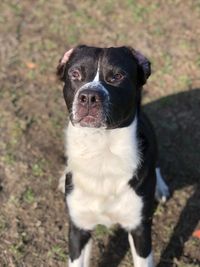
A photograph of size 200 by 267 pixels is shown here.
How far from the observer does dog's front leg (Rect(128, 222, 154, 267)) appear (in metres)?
4.02

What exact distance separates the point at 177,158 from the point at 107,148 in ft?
5.21

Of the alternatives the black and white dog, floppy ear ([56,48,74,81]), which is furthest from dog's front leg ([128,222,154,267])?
floppy ear ([56,48,74,81])

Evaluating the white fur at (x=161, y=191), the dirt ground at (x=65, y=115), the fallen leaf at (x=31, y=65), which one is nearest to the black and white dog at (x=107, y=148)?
the dirt ground at (x=65, y=115)

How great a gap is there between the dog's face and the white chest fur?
0.17 m

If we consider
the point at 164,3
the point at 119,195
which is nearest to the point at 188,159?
the point at 119,195

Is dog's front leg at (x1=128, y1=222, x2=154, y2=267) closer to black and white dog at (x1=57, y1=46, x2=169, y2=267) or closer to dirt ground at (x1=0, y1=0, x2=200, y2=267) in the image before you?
black and white dog at (x1=57, y1=46, x2=169, y2=267)

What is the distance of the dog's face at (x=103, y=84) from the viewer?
345 cm

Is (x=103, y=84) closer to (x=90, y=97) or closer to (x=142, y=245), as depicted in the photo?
(x=90, y=97)

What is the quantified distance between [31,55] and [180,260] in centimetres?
324

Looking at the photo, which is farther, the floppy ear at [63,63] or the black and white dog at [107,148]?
the floppy ear at [63,63]

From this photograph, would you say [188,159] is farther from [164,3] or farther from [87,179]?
[164,3]

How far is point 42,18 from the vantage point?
282 inches

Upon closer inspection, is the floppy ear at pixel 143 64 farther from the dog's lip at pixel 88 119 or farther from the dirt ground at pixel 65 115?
the dirt ground at pixel 65 115

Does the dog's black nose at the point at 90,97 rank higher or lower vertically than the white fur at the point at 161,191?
higher
